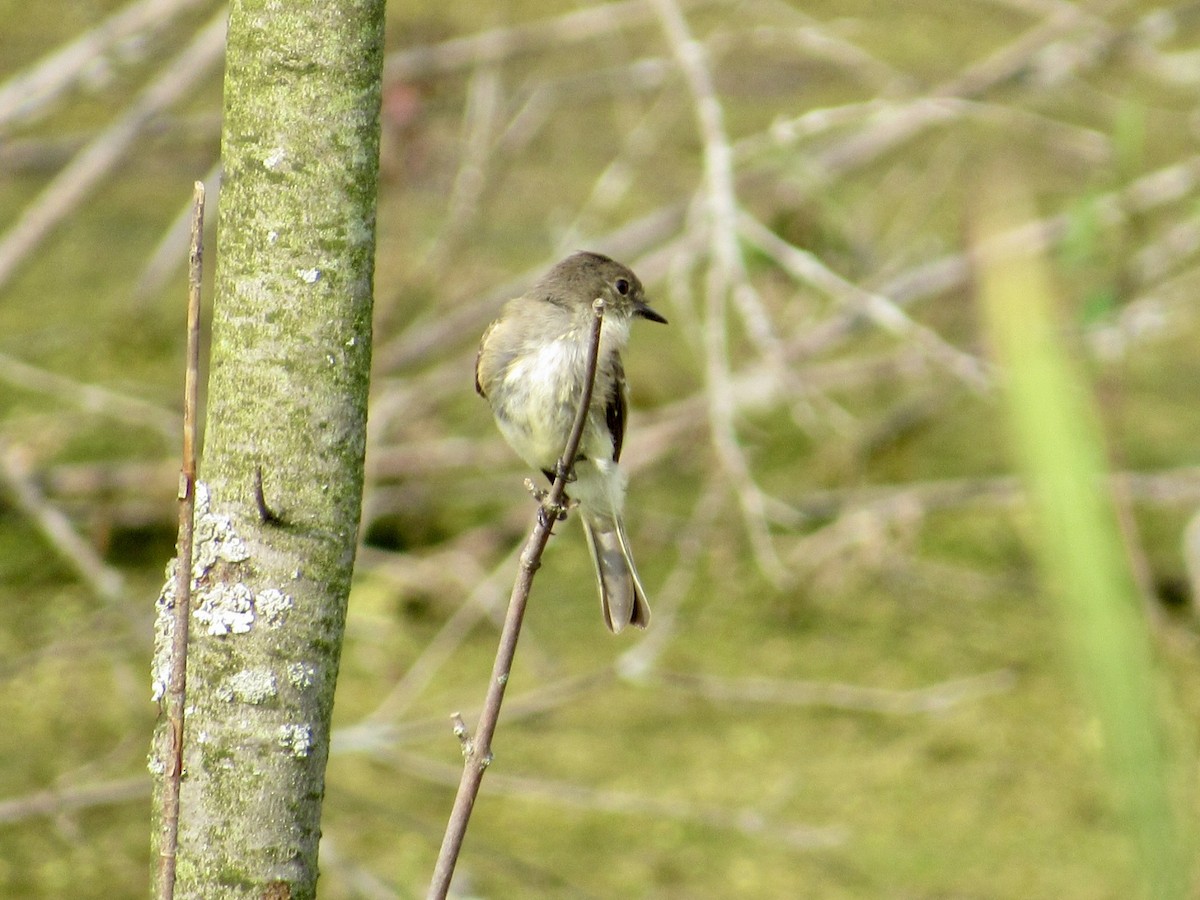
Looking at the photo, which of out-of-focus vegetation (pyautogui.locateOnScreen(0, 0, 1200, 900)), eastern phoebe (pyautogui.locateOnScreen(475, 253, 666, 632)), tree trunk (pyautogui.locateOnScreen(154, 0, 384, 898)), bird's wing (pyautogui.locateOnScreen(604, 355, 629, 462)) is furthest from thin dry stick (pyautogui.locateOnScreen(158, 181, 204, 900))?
out-of-focus vegetation (pyautogui.locateOnScreen(0, 0, 1200, 900))

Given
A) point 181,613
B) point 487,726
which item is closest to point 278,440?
point 181,613

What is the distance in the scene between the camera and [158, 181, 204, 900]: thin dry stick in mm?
1090

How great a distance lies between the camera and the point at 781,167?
14.8 ft

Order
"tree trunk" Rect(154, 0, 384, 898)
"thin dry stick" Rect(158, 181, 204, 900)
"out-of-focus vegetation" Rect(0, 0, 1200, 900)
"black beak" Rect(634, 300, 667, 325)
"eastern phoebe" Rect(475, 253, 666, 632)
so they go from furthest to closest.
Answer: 1. "out-of-focus vegetation" Rect(0, 0, 1200, 900)
2. "black beak" Rect(634, 300, 667, 325)
3. "eastern phoebe" Rect(475, 253, 666, 632)
4. "tree trunk" Rect(154, 0, 384, 898)
5. "thin dry stick" Rect(158, 181, 204, 900)

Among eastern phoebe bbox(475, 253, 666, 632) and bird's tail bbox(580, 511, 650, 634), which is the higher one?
eastern phoebe bbox(475, 253, 666, 632)

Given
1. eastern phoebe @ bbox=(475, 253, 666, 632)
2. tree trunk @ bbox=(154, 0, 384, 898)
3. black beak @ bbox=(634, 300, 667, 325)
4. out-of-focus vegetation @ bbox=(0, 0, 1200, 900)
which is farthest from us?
out-of-focus vegetation @ bbox=(0, 0, 1200, 900)

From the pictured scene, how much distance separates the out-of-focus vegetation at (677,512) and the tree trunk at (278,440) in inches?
50.3

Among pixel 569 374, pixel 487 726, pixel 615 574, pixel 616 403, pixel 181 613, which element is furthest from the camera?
pixel 615 574

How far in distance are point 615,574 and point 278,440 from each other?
1.36 metres

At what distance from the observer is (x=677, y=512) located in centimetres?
529

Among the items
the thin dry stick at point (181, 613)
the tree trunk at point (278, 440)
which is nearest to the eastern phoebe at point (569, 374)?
the tree trunk at point (278, 440)

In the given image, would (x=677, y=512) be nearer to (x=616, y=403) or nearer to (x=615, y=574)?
(x=615, y=574)

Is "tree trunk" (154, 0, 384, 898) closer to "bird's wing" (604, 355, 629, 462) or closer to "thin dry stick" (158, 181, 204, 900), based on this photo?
"thin dry stick" (158, 181, 204, 900)

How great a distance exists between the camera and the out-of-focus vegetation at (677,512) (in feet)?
11.3
